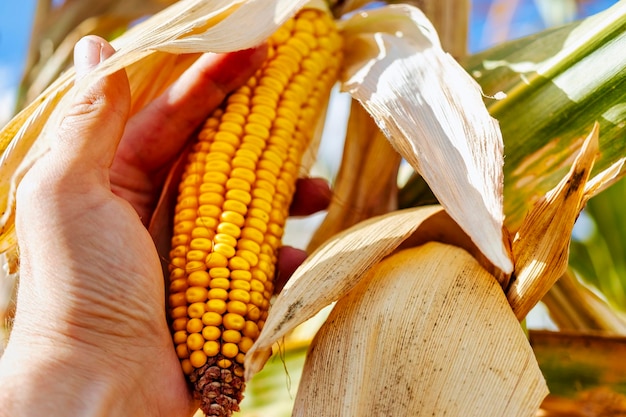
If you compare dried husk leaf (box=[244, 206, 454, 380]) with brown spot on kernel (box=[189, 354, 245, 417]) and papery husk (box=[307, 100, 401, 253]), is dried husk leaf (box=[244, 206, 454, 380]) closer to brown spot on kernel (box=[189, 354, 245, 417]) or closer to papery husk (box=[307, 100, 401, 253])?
brown spot on kernel (box=[189, 354, 245, 417])

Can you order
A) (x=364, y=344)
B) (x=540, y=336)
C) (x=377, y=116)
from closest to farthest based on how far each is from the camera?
(x=364, y=344) < (x=377, y=116) < (x=540, y=336)

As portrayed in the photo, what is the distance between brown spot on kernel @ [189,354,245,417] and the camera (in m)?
0.69

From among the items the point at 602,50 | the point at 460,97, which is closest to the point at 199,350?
the point at 460,97

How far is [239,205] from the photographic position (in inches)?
30.7

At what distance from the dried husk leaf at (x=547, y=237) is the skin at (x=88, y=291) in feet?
1.32

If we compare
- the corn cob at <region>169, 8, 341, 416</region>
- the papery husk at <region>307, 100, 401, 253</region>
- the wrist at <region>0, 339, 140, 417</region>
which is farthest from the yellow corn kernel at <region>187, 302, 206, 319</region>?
the papery husk at <region>307, 100, 401, 253</region>

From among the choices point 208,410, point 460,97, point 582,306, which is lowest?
point 582,306

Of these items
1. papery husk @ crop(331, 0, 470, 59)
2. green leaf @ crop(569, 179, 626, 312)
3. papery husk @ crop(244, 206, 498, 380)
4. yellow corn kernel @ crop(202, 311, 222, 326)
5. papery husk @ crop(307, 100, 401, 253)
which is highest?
papery husk @ crop(331, 0, 470, 59)

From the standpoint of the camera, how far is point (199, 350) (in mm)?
701

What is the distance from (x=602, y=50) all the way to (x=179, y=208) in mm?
599

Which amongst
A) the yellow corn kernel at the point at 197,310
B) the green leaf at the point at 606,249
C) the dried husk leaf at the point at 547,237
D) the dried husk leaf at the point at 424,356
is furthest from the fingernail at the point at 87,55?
the green leaf at the point at 606,249

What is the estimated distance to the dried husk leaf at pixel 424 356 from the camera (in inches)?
25.0

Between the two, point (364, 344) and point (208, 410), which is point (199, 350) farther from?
point (364, 344)

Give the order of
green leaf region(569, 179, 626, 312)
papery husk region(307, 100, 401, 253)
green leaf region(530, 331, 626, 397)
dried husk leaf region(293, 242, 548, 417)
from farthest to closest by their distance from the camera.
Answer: green leaf region(569, 179, 626, 312) < papery husk region(307, 100, 401, 253) < green leaf region(530, 331, 626, 397) < dried husk leaf region(293, 242, 548, 417)
